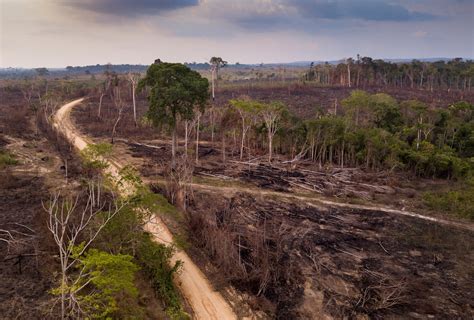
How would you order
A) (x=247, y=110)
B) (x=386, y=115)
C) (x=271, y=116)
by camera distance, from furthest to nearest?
(x=386, y=115) < (x=271, y=116) < (x=247, y=110)

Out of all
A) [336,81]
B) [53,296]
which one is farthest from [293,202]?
[336,81]

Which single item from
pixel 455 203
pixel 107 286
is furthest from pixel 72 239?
pixel 455 203

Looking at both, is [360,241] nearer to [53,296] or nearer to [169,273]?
[169,273]

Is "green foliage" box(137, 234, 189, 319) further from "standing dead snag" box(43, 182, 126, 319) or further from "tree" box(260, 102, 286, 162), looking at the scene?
"tree" box(260, 102, 286, 162)

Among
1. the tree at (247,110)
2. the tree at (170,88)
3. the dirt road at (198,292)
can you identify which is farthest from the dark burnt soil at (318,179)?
the dirt road at (198,292)

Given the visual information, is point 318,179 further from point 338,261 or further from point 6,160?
point 6,160

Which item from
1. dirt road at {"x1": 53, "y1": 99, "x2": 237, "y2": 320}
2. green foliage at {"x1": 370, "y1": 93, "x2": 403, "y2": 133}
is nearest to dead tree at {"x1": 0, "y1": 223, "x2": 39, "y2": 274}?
dirt road at {"x1": 53, "y1": 99, "x2": 237, "y2": 320}

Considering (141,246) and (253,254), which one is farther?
(253,254)

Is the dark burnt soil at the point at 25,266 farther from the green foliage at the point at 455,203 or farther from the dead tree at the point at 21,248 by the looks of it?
the green foliage at the point at 455,203
